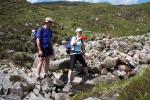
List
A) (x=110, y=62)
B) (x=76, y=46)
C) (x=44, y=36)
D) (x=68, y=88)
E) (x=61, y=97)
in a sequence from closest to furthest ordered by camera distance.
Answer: (x=61, y=97) → (x=68, y=88) → (x=44, y=36) → (x=76, y=46) → (x=110, y=62)

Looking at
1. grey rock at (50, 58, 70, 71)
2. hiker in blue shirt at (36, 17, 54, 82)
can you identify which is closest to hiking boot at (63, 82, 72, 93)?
hiker in blue shirt at (36, 17, 54, 82)

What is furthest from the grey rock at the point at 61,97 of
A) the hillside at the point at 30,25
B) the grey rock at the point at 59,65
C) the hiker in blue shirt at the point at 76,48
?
the hillside at the point at 30,25

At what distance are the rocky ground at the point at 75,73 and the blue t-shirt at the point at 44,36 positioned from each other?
1.10 meters

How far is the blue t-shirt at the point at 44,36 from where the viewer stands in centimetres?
1548

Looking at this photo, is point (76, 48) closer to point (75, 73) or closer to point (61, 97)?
point (75, 73)

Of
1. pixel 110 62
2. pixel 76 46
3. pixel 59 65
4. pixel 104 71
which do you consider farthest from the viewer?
pixel 59 65

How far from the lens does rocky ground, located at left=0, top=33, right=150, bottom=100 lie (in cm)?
1261

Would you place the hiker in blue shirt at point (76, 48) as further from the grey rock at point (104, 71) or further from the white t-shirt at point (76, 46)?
the grey rock at point (104, 71)

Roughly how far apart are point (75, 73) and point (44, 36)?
9.22ft

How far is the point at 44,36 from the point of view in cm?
1559

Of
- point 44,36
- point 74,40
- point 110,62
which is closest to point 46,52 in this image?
point 44,36

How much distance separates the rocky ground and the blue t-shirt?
110 cm

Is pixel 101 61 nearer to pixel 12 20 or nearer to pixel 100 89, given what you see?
pixel 100 89

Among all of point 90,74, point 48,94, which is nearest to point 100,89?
point 48,94
